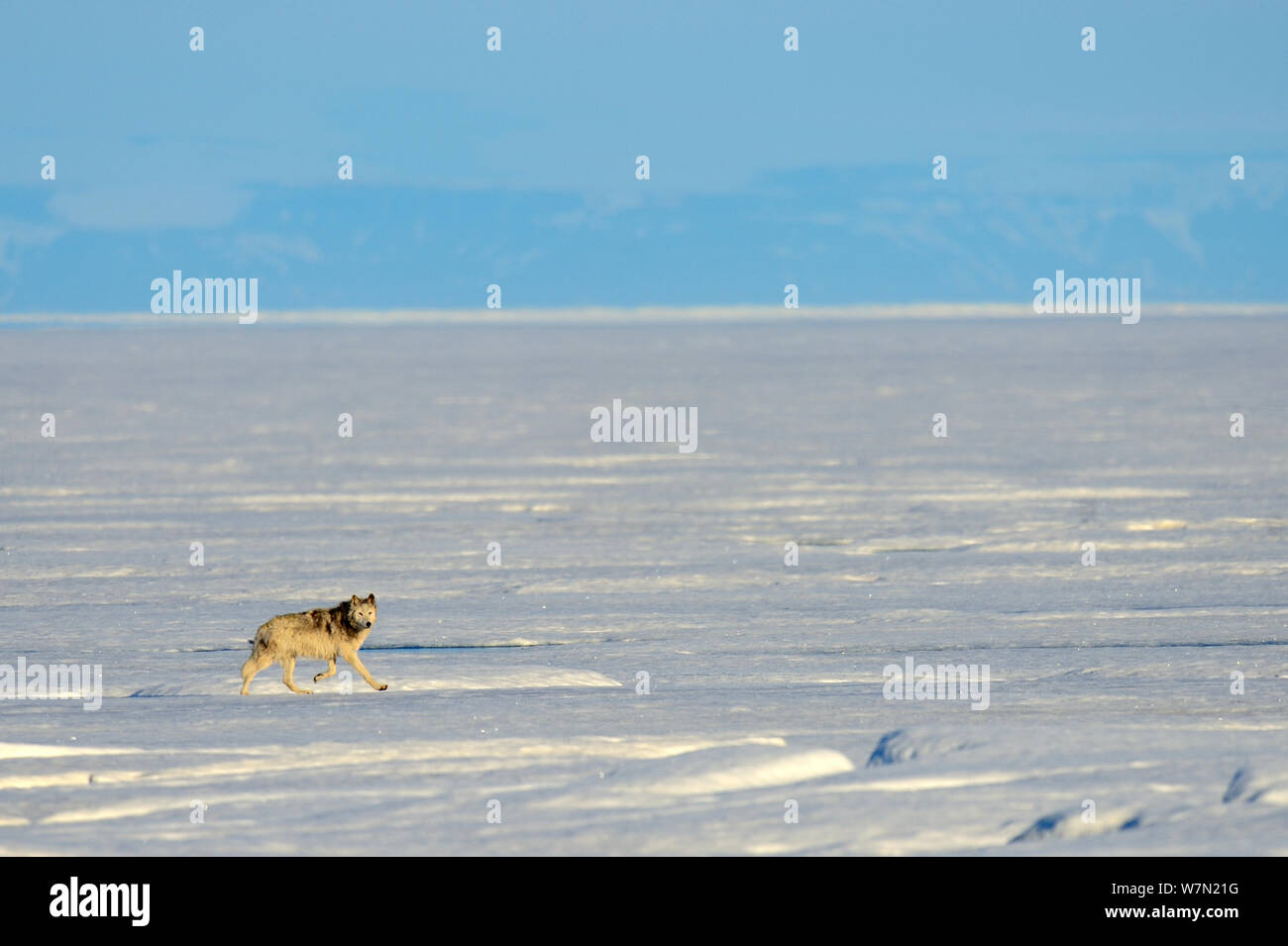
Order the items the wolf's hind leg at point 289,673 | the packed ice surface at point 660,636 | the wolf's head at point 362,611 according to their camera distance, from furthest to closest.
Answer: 1. the wolf's hind leg at point 289,673
2. the wolf's head at point 362,611
3. the packed ice surface at point 660,636

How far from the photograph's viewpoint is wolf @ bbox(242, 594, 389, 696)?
23.0 feet

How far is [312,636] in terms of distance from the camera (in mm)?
7098

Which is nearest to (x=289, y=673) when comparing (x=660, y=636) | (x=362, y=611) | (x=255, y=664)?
(x=255, y=664)

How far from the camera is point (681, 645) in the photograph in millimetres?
8539

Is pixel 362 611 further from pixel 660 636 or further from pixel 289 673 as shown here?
pixel 660 636

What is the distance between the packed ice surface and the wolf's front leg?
0.05 m

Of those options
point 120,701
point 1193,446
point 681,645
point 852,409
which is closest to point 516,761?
point 120,701

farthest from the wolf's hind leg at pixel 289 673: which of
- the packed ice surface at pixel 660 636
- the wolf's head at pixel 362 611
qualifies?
the wolf's head at pixel 362 611

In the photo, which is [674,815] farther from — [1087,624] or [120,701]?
[1087,624]

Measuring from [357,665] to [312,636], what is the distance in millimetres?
241

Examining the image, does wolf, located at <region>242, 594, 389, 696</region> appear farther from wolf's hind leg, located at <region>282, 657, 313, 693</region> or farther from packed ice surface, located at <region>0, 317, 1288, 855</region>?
packed ice surface, located at <region>0, 317, 1288, 855</region>

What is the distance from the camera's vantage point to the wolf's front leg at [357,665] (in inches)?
281

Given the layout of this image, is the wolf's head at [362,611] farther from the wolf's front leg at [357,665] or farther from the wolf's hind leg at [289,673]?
the wolf's hind leg at [289,673]
